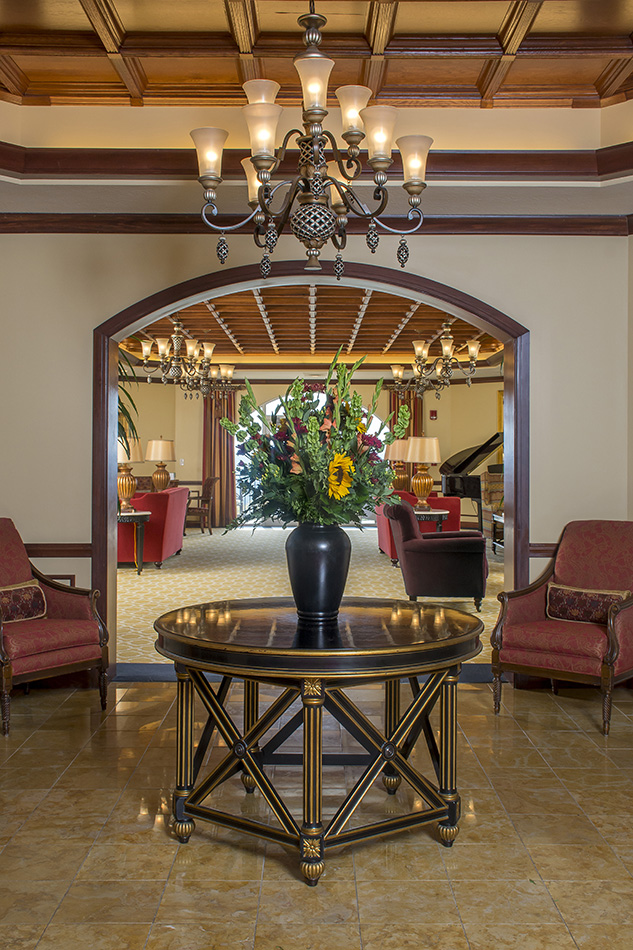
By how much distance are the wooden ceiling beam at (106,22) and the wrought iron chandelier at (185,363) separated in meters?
5.15

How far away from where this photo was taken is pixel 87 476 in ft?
17.2

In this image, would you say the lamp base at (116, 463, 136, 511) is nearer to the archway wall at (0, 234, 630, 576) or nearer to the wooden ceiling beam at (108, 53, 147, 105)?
the archway wall at (0, 234, 630, 576)

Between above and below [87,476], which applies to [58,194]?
above

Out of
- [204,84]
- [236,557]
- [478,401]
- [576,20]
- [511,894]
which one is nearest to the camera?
[511,894]

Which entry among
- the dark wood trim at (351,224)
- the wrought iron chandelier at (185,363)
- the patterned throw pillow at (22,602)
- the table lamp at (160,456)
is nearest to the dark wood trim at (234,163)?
the dark wood trim at (351,224)

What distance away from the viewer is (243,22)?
357 centimetres

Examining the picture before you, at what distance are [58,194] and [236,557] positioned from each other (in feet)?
24.3

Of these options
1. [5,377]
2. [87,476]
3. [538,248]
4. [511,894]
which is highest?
[538,248]

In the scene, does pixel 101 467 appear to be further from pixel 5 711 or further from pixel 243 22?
pixel 243 22

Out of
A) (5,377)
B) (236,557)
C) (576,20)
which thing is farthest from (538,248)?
(236,557)

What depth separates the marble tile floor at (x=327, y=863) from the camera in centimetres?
238

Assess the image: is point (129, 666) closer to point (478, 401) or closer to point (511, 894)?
point (511, 894)

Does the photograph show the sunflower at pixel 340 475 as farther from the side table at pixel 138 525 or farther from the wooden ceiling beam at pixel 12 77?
the side table at pixel 138 525

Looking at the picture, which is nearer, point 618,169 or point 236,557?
point 618,169
